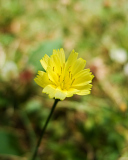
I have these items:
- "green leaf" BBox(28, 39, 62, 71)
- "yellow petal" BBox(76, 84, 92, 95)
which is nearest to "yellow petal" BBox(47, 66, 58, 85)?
"yellow petal" BBox(76, 84, 92, 95)

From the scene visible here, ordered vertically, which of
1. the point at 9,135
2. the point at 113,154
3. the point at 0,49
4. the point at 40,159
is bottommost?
the point at 40,159

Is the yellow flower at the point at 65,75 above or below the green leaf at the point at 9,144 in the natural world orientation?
above

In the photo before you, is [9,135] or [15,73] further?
[15,73]

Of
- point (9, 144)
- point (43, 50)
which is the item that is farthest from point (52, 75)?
point (43, 50)

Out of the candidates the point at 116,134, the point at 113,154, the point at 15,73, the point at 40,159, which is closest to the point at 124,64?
the point at 116,134

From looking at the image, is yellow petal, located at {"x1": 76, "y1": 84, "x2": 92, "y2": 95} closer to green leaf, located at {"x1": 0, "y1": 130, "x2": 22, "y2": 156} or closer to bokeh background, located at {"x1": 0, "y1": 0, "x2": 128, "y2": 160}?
bokeh background, located at {"x1": 0, "y1": 0, "x2": 128, "y2": 160}

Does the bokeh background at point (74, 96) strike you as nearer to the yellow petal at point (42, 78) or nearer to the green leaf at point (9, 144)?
the green leaf at point (9, 144)

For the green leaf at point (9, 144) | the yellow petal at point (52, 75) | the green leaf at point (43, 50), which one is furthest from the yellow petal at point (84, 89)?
the green leaf at point (43, 50)

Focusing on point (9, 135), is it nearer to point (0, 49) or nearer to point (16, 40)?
point (0, 49)
